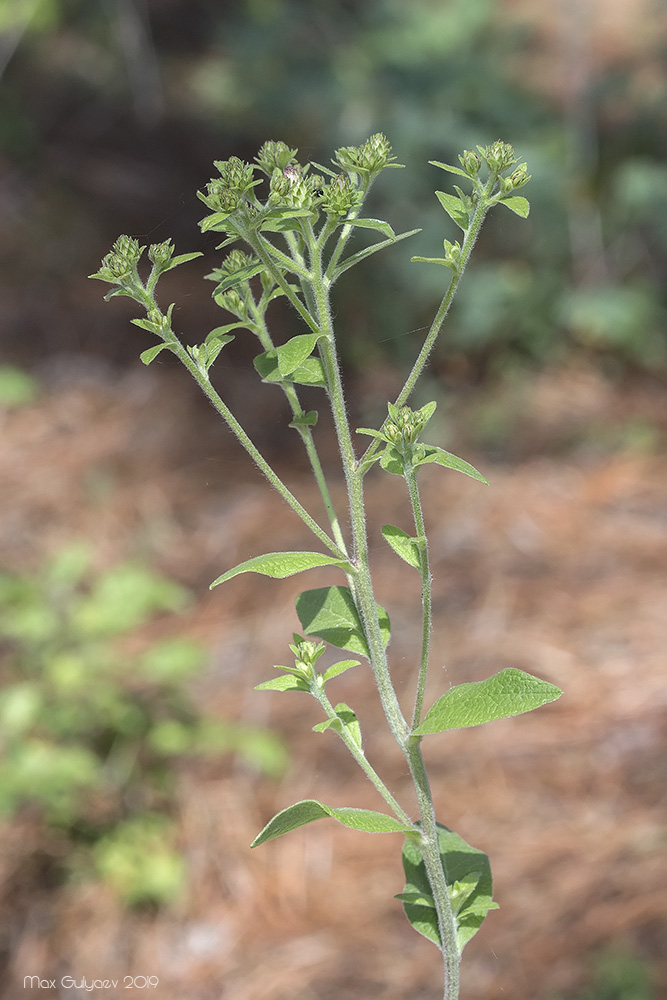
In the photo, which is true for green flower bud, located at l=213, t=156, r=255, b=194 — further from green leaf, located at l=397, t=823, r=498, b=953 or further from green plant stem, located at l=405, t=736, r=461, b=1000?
Answer: green leaf, located at l=397, t=823, r=498, b=953

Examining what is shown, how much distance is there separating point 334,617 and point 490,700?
0.17 metres

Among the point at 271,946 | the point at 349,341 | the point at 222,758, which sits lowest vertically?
the point at 271,946

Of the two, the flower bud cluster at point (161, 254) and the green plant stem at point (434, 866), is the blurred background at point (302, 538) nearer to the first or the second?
the flower bud cluster at point (161, 254)

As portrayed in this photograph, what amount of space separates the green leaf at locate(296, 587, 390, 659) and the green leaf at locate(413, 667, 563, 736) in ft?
0.35

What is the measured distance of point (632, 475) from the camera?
11.1 feet

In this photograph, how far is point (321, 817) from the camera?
29.3 inches

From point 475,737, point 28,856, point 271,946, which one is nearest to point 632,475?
point 475,737

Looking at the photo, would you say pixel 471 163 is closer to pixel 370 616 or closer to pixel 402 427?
pixel 402 427

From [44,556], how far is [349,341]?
1870mm

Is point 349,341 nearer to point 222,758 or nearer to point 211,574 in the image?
point 211,574

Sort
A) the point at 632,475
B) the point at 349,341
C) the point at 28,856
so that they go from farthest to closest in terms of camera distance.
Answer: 1. the point at 349,341
2. the point at 632,475
3. the point at 28,856

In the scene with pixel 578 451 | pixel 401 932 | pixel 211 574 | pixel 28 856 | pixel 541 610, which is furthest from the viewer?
pixel 578 451

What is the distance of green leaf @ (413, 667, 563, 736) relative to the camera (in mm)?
711

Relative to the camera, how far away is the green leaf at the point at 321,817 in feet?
2.34
